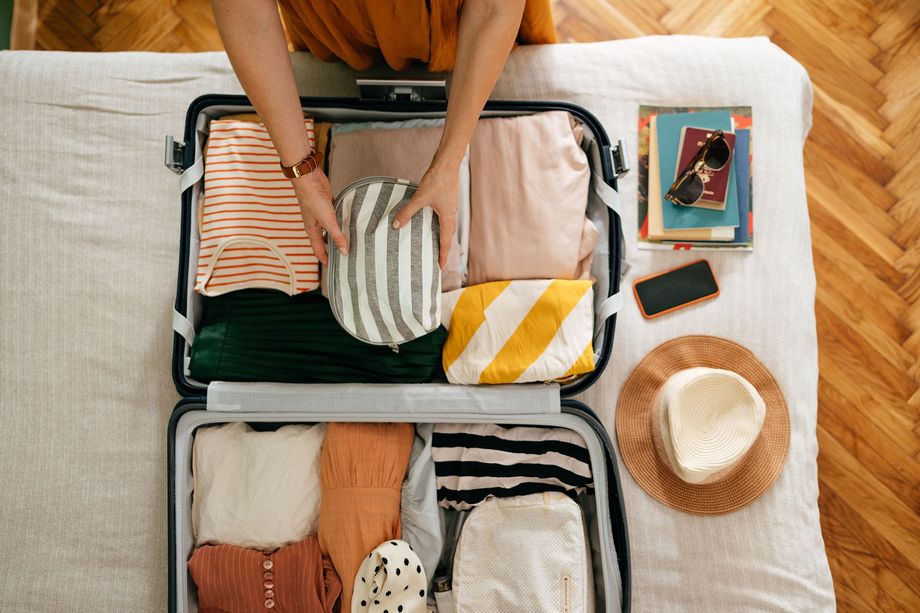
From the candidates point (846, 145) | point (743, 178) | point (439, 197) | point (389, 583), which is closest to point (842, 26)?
point (846, 145)

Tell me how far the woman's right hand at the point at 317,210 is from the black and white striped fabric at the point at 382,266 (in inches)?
1.1

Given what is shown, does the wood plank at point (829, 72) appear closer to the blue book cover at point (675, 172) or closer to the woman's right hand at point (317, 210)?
the blue book cover at point (675, 172)

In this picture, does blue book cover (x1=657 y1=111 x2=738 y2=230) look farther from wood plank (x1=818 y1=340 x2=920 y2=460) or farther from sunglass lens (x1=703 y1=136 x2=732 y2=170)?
wood plank (x1=818 y1=340 x2=920 y2=460)

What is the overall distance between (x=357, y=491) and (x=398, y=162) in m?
0.64

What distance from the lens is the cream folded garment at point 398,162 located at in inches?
44.5

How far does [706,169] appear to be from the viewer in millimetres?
1194

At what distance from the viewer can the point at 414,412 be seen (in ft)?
3.57

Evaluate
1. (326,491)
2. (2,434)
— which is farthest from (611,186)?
(2,434)

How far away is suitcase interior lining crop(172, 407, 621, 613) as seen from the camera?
1090 millimetres

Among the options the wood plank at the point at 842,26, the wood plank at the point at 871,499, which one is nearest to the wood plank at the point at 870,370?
the wood plank at the point at 871,499

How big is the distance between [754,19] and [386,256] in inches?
50.9

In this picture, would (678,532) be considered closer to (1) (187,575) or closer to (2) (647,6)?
(1) (187,575)

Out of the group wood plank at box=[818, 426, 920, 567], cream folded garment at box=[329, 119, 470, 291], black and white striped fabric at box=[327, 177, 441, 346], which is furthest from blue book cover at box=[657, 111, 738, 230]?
wood plank at box=[818, 426, 920, 567]

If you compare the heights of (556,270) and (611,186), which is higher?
(611,186)
